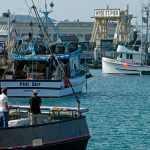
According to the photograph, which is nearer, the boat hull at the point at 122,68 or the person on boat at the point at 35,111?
the person on boat at the point at 35,111

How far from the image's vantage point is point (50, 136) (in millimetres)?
22953

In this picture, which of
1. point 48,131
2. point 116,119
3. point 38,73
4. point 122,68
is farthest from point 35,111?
point 122,68

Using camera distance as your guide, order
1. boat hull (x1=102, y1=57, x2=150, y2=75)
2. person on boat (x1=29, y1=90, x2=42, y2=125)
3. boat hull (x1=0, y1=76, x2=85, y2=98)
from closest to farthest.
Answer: person on boat (x1=29, y1=90, x2=42, y2=125) < boat hull (x1=0, y1=76, x2=85, y2=98) < boat hull (x1=102, y1=57, x2=150, y2=75)

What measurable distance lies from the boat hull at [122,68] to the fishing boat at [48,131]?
73700mm

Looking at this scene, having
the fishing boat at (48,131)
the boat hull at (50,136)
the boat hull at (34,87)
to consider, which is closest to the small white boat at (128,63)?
the boat hull at (34,87)

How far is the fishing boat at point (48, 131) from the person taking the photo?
22219 millimetres

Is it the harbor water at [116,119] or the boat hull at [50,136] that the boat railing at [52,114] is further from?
the harbor water at [116,119]

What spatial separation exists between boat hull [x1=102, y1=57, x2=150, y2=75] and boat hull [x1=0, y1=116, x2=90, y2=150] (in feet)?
244

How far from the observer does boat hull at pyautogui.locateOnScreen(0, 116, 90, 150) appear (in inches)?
874

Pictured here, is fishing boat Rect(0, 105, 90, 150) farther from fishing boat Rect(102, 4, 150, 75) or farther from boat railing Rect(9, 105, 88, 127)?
fishing boat Rect(102, 4, 150, 75)

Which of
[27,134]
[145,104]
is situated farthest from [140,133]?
[145,104]

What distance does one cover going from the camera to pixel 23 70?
4984 cm

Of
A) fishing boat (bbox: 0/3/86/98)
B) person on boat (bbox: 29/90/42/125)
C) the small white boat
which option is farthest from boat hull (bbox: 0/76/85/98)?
the small white boat

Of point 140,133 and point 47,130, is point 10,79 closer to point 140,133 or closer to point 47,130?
point 140,133
